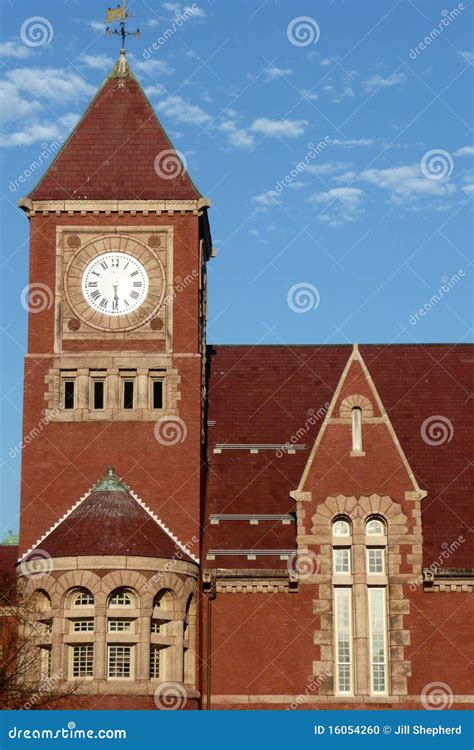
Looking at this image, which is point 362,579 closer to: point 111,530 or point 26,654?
point 111,530

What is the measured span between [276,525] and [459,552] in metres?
6.50

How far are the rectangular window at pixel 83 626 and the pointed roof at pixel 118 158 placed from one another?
15672 mm

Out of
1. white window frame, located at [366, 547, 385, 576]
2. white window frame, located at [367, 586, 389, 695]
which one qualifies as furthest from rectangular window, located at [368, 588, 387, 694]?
white window frame, located at [366, 547, 385, 576]

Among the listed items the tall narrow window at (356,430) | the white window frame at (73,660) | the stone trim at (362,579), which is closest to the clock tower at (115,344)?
the stone trim at (362,579)

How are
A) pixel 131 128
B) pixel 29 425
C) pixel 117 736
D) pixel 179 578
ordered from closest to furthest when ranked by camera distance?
pixel 117 736 → pixel 179 578 → pixel 29 425 → pixel 131 128

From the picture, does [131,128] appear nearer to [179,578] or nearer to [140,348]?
[140,348]

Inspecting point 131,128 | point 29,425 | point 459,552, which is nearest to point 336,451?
point 459,552

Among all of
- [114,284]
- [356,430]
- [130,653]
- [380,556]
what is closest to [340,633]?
[380,556]

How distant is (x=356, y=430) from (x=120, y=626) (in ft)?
34.5

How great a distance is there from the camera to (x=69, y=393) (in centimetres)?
5291

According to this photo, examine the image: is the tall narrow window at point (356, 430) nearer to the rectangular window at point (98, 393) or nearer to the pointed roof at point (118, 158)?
the rectangular window at point (98, 393)

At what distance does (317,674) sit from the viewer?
161 feet

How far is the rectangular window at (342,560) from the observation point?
1970 inches

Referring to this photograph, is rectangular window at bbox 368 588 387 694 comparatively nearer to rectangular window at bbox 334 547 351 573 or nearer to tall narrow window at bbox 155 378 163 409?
rectangular window at bbox 334 547 351 573
